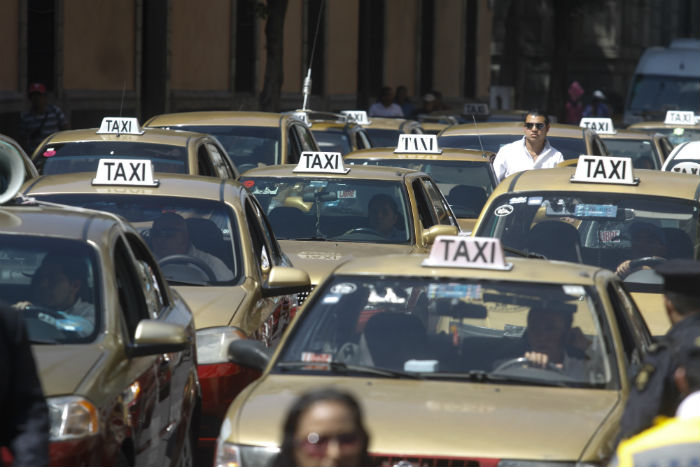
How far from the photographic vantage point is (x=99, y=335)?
19.9 ft

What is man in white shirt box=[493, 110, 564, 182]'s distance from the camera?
1461 centimetres

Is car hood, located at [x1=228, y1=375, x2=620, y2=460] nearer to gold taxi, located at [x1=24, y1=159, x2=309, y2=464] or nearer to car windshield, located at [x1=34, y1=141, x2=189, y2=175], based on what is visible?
gold taxi, located at [x1=24, y1=159, x2=309, y2=464]

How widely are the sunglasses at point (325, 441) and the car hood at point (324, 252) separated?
6786 mm

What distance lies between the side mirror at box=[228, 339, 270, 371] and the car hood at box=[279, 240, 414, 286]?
4022 mm

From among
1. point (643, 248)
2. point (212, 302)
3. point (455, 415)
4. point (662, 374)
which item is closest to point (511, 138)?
point (643, 248)

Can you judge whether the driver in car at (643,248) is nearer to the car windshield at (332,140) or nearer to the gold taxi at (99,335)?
the gold taxi at (99,335)

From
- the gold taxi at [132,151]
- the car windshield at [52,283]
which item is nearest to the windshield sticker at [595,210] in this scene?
the gold taxi at [132,151]

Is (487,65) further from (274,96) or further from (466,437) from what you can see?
(466,437)

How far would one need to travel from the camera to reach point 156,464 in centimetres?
644

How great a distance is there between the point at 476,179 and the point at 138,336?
9.96 meters

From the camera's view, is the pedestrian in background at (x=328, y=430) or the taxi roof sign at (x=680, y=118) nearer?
the pedestrian in background at (x=328, y=430)

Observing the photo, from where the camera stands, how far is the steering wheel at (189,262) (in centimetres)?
888

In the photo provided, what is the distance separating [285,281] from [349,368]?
2.25 m

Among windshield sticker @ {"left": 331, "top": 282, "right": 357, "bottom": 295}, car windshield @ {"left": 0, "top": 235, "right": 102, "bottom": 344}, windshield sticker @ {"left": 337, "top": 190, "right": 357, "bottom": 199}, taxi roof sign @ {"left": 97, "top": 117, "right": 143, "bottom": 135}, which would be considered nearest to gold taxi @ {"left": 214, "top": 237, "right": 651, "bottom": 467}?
windshield sticker @ {"left": 331, "top": 282, "right": 357, "bottom": 295}
